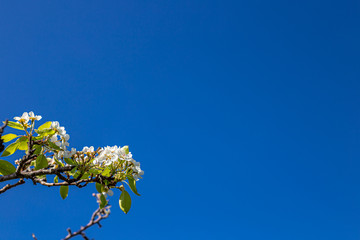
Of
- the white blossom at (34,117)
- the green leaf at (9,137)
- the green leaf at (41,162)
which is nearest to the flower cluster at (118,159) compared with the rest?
the green leaf at (41,162)

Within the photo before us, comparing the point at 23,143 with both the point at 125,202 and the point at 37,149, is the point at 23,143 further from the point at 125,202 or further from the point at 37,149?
the point at 125,202

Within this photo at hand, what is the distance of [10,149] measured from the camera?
2.53m

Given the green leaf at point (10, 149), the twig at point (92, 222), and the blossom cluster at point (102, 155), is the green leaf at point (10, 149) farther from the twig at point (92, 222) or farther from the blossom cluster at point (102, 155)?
the twig at point (92, 222)

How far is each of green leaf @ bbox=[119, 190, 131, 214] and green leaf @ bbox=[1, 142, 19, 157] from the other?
92 centimetres

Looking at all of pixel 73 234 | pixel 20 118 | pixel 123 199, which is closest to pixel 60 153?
pixel 20 118

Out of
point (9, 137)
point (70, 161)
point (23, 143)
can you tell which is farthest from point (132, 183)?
point (9, 137)

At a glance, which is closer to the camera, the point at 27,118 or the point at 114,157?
the point at 27,118

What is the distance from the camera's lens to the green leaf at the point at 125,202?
8.77 feet

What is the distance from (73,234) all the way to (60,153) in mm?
1175

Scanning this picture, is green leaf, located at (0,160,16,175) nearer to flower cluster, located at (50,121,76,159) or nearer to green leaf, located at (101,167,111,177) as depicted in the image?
flower cluster, located at (50,121,76,159)

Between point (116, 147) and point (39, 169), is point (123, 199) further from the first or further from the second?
point (39, 169)

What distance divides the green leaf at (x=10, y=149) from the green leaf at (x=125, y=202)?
0.92 m

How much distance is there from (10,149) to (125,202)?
100cm

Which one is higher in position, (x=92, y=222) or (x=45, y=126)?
(x=45, y=126)
